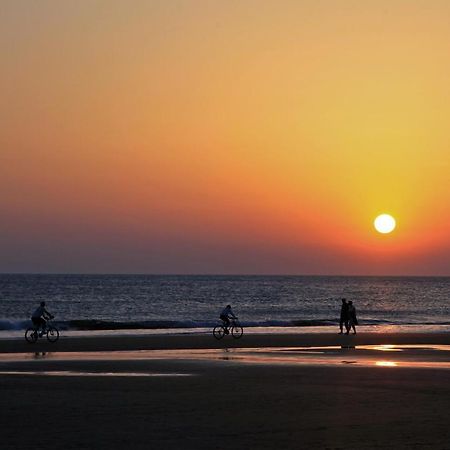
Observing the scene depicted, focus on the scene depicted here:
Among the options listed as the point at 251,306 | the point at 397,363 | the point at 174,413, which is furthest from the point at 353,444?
the point at 251,306

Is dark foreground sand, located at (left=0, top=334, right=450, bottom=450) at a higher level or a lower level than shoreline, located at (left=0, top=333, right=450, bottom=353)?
lower

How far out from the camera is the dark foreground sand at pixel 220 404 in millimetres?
14352

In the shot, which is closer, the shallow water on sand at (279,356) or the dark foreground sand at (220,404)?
the dark foreground sand at (220,404)

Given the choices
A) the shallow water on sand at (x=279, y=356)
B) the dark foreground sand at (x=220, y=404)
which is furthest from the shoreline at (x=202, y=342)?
the dark foreground sand at (x=220, y=404)

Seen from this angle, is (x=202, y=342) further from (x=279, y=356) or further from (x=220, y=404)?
(x=220, y=404)

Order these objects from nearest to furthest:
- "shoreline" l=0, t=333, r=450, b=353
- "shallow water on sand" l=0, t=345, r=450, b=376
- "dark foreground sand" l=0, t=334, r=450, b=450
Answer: "dark foreground sand" l=0, t=334, r=450, b=450
"shallow water on sand" l=0, t=345, r=450, b=376
"shoreline" l=0, t=333, r=450, b=353

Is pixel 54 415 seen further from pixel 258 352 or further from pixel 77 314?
pixel 77 314

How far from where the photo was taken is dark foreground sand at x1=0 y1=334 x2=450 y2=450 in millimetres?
14352

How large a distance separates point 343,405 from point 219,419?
3.12 m

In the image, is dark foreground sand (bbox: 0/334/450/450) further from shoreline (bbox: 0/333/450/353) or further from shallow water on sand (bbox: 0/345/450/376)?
shoreline (bbox: 0/333/450/353)

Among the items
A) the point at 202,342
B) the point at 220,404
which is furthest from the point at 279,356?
the point at 220,404

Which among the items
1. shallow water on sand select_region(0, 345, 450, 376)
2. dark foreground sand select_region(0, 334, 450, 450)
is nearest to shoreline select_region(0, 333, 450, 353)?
shallow water on sand select_region(0, 345, 450, 376)

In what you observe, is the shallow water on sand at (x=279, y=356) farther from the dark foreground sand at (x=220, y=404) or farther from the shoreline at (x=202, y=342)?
the shoreline at (x=202, y=342)

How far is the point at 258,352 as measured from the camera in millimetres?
36375
